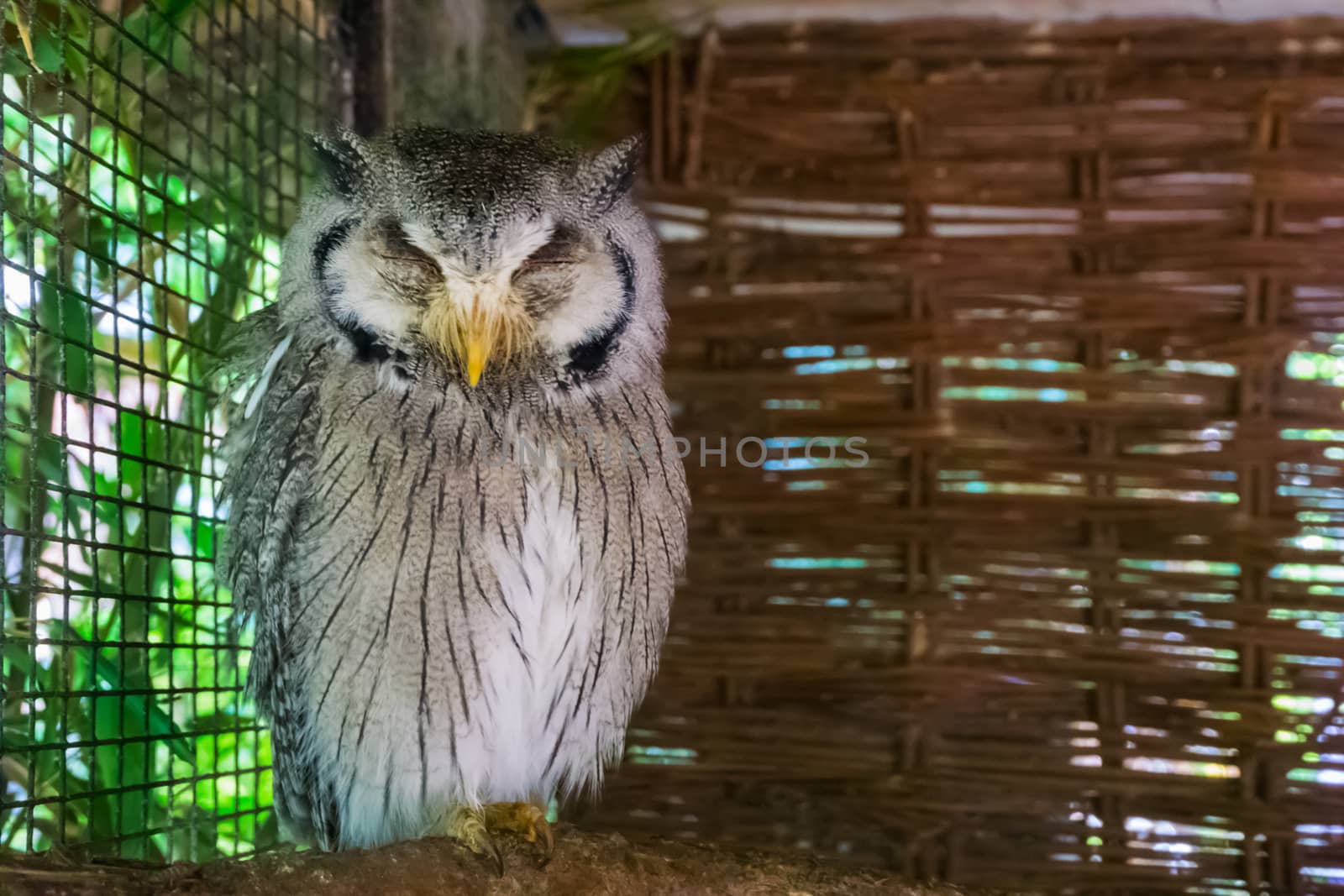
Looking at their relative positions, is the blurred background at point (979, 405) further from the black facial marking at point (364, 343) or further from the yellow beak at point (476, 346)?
the yellow beak at point (476, 346)

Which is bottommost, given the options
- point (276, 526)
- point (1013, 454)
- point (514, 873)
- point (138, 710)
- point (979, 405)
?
point (514, 873)

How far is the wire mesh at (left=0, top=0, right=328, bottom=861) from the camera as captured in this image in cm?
118

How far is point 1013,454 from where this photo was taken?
1.93 metres

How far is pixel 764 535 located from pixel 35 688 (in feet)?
4.22

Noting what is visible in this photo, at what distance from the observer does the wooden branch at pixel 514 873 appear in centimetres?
93

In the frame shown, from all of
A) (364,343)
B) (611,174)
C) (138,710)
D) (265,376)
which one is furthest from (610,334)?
(138,710)

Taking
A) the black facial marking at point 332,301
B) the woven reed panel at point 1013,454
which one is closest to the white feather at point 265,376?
the black facial marking at point 332,301

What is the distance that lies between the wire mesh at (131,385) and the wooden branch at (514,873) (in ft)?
0.76

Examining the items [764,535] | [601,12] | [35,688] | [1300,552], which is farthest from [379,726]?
[1300,552]

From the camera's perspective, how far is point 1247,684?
72.6 inches

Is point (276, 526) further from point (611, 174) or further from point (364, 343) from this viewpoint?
point (611, 174)

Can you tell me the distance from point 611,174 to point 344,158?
348 mm

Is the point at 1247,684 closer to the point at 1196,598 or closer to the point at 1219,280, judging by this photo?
the point at 1196,598

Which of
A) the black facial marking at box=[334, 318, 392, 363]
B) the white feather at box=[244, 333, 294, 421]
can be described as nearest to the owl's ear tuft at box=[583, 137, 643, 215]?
the black facial marking at box=[334, 318, 392, 363]
